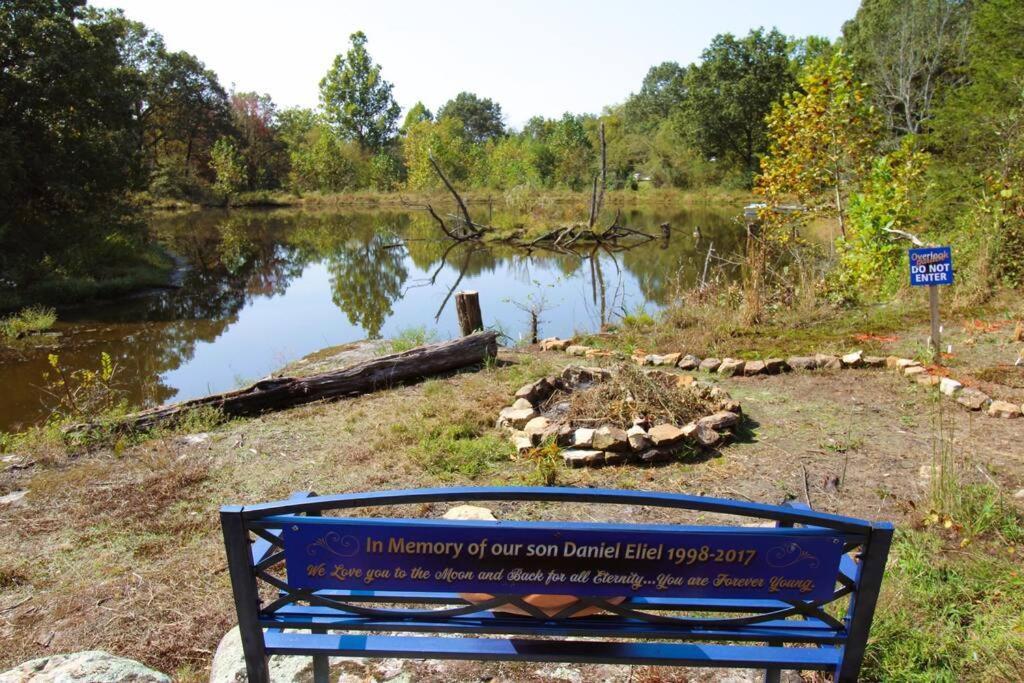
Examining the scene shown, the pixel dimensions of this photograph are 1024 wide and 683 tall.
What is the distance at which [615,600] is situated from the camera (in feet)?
5.79

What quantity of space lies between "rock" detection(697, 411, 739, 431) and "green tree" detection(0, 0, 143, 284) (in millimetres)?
14361

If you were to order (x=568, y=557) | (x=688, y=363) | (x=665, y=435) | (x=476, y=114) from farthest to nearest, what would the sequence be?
(x=476, y=114)
(x=688, y=363)
(x=665, y=435)
(x=568, y=557)

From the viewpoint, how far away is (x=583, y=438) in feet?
16.2

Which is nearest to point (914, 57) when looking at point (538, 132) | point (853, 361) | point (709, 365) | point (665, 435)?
point (853, 361)

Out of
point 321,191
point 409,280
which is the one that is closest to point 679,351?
point 409,280

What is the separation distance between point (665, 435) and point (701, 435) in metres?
0.30

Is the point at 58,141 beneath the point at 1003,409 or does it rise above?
above

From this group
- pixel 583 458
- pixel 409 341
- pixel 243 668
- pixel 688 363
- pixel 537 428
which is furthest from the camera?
pixel 409 341

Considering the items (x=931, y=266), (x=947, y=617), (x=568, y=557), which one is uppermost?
(x=931, y=266)

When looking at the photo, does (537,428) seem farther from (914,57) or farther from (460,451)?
(914,57)

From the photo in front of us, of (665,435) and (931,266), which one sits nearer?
(665,435)

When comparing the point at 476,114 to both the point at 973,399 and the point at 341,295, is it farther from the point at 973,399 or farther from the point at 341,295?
the point at 973,399

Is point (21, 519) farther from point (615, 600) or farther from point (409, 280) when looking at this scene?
point (409, 280)

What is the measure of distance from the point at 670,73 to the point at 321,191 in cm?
5059
